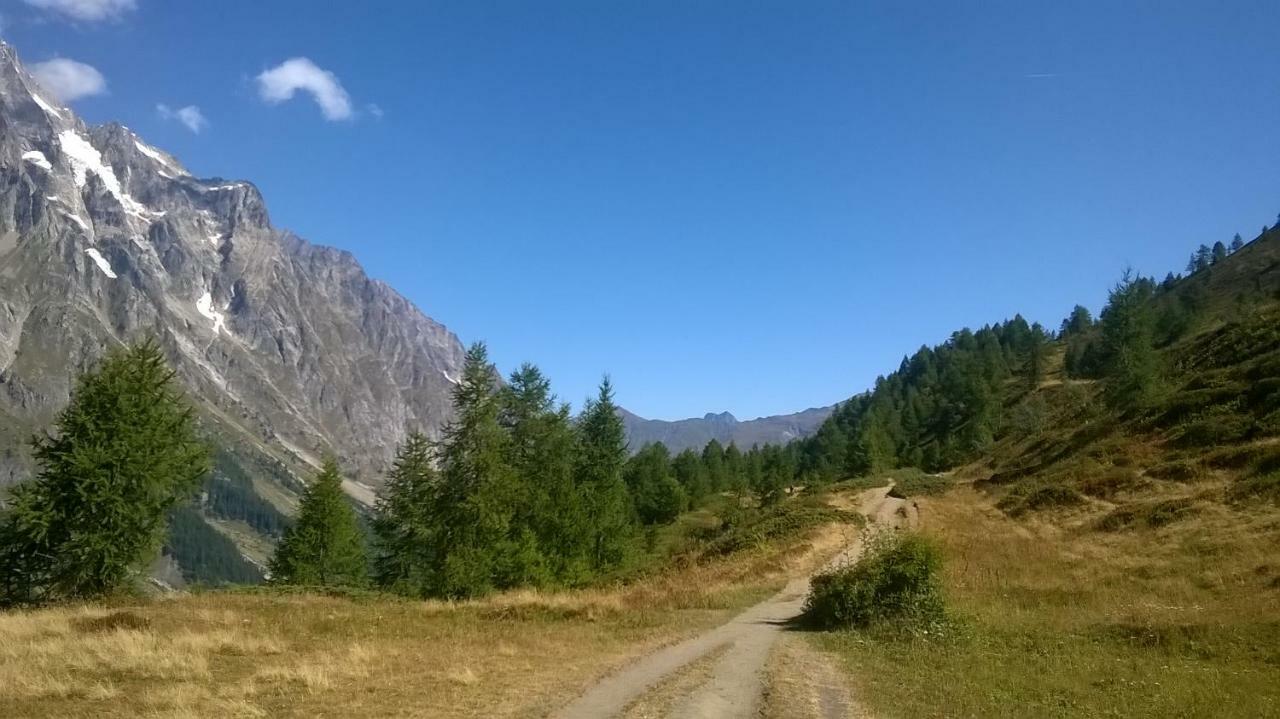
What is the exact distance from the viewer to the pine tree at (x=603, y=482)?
47188 mm

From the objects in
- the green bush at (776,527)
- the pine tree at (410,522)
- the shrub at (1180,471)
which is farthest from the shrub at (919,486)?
the pine tree at (410,522)

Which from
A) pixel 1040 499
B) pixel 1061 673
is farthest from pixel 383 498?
pixel 1061 673

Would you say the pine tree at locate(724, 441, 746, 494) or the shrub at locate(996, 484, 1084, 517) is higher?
the pine tree at locate(724, 441, 746, 494)

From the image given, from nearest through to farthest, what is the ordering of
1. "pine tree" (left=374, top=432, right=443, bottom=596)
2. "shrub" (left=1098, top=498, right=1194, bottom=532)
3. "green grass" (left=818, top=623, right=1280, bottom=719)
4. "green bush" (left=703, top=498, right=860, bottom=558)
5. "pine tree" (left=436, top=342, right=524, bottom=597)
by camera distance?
"green grass" (left=818, top=623, right=1280, bottom=719), "pine tree" (left=436, top=342, right=524, bottom=597), "shrub" (left=1098, top=498, right=1194, bottom=532), "pine tree" (left=374, top=432, right=443, bottom=596), "green bush" (left=703, top=498, right=860, bottom=558)

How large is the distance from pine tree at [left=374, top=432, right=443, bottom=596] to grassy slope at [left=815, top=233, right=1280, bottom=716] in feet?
67.5

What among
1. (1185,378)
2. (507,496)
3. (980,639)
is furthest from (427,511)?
(1185,378)

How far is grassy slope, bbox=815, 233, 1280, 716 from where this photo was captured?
14828mm

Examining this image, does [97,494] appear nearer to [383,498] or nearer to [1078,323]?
[383,498]

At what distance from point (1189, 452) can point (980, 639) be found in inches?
1290

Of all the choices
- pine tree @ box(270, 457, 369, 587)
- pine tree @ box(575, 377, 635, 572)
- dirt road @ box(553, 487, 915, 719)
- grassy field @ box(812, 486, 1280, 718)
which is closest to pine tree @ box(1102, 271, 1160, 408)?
grassy field @ box(812, 486, 1280, 718)

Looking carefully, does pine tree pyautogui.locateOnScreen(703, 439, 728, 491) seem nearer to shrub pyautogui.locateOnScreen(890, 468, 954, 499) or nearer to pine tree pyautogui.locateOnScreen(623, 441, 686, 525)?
pine tree pyautogui.locateOnScreen(623, 441, 686, 525)

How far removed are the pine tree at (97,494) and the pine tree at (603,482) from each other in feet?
73.2

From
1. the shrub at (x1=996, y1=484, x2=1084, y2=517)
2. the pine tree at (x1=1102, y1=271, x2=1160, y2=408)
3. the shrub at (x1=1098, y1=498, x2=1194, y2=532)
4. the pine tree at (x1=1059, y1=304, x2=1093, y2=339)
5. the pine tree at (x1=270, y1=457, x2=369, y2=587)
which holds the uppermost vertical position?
the pine tree at (x1=1059, y1=304, x2=1093, y2=339)

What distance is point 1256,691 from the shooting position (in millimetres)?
14258
